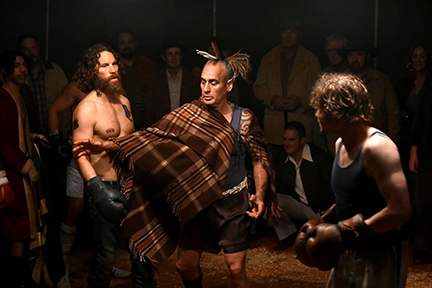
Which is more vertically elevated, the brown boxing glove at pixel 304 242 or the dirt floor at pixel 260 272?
the brown boxing glove at pixel 304 242

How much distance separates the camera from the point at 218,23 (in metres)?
7.33

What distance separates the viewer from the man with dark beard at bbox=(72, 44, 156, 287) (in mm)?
4289

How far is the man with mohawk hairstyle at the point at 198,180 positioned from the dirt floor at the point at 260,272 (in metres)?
0.88

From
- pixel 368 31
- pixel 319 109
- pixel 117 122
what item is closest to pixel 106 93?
pixel 117 122

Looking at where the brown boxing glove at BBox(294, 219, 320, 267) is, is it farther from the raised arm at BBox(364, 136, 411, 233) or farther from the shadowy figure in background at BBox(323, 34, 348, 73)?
the shadowy figure in background at BBox(323, 34, 348, 73)

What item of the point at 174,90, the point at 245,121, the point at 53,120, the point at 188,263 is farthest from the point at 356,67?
the point at 188,263

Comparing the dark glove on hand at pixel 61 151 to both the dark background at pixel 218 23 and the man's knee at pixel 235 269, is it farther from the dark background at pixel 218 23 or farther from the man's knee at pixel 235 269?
the dark background at pixel 218 23

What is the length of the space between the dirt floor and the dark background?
2.36m

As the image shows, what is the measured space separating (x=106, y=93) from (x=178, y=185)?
91 cm

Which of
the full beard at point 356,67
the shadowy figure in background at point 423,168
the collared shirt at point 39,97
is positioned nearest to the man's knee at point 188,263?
the shadowy figure in background at point 423,168

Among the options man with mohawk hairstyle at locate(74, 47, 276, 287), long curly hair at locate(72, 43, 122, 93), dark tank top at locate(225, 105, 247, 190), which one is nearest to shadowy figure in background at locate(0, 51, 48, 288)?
long curly hair at locate(72, 43, 122, 93)

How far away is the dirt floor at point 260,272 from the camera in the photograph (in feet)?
17.0

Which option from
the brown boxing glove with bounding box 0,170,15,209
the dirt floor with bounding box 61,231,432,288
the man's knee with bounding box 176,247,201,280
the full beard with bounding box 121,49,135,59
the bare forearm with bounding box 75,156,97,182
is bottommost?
the dirt floor with bounding box 61,231,432,288

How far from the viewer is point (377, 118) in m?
6.24
